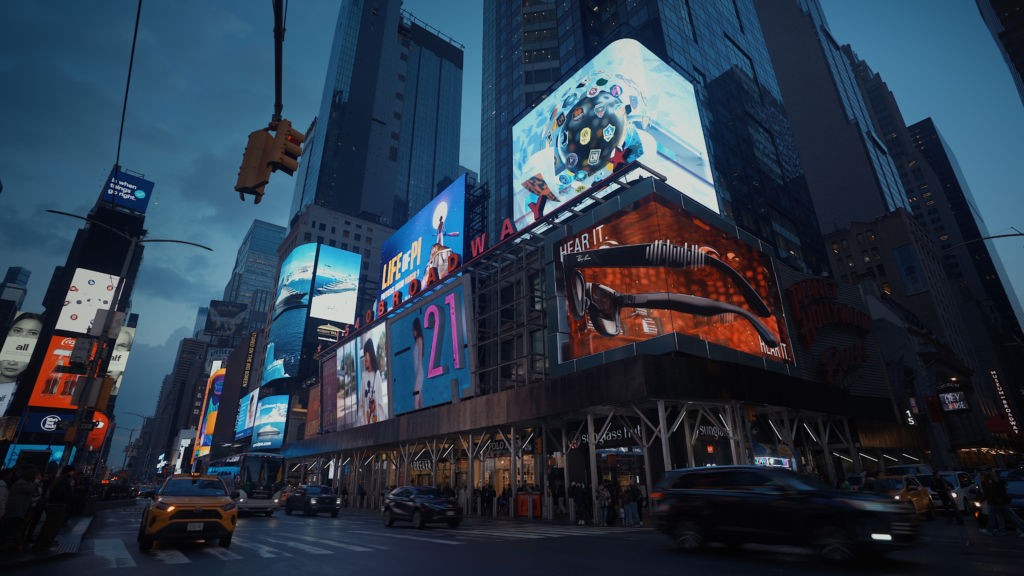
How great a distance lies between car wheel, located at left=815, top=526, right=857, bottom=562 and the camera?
7965mm

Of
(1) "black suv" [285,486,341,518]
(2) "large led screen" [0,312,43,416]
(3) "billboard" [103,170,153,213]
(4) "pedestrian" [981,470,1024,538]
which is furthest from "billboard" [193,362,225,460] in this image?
(4) "pedestrian" [981,470,1024,538]

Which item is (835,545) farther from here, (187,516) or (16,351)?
(16,351)

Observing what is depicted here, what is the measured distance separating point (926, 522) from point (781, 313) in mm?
15960

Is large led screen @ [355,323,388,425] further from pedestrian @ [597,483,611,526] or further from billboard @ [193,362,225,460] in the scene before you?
billboard @ [193,362,225,460]

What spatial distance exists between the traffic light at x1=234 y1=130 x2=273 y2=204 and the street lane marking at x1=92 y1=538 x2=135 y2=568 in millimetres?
7002

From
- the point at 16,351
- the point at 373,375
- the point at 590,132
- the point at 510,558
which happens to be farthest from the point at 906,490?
the point at 16,351

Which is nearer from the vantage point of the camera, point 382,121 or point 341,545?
point 341,545

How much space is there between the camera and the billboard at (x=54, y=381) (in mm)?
63438

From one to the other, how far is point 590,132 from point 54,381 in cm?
7518

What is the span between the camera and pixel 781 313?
106ft

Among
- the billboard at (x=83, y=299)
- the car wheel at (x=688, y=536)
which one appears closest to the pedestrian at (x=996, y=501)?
the car wheel at (x=688, y=536)

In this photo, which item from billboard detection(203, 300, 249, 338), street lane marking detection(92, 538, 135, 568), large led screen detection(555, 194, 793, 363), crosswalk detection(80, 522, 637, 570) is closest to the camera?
street lane marking detection(92, 538, 135, 568)

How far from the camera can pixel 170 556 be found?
32.7 feet

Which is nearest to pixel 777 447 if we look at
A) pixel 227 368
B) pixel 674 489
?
pixel 674 489
